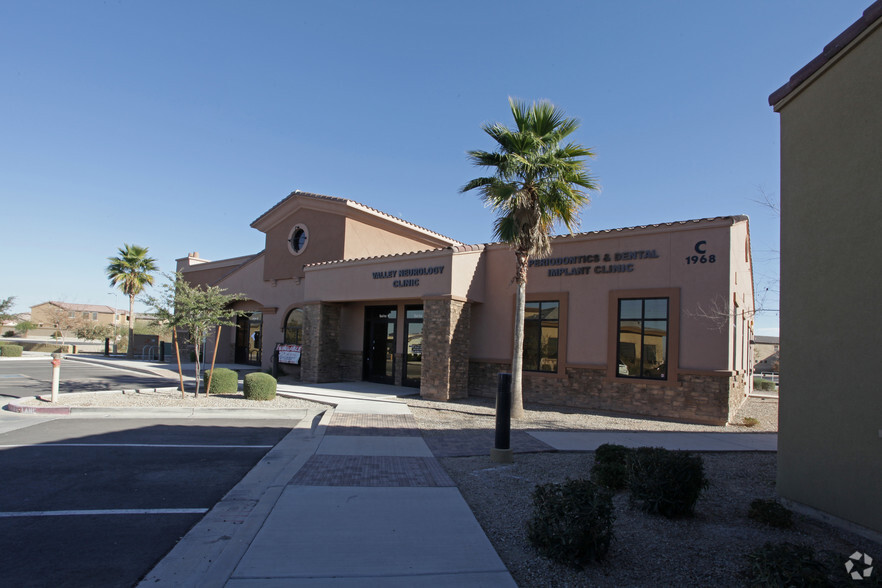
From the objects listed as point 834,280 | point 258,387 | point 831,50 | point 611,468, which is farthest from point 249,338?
point 831,50

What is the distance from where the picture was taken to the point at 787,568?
3.01m

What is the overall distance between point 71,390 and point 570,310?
1572 cm

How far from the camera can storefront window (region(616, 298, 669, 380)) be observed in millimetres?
12953

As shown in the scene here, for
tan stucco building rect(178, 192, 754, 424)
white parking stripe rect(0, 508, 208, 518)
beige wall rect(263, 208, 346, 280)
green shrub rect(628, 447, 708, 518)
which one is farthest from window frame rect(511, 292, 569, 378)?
white parking stripe rect(0, 508, 208, 518)

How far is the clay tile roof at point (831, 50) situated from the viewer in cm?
484

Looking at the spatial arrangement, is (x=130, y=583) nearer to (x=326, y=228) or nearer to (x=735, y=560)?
(x=735, y=560)

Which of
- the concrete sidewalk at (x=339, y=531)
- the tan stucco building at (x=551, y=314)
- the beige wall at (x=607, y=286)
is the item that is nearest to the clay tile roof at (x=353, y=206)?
the tan stucco building at (x=551, y=314)

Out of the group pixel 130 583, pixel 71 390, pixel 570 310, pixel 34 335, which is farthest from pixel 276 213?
pixel 34 335

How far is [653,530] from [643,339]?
29.7ft

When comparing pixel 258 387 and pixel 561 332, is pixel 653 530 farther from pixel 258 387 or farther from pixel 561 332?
pixel 258 387

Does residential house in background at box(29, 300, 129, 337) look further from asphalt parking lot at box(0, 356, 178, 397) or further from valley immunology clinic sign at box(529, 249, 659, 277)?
valley immunology clinic sign at box(529, 249, 659, 277)

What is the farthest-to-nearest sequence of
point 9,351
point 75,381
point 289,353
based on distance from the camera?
point 9,351, point 289,353, point 75,381

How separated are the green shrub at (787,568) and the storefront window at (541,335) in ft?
37.7

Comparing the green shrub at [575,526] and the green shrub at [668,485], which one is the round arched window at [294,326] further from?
the green shrub at [575,526]
